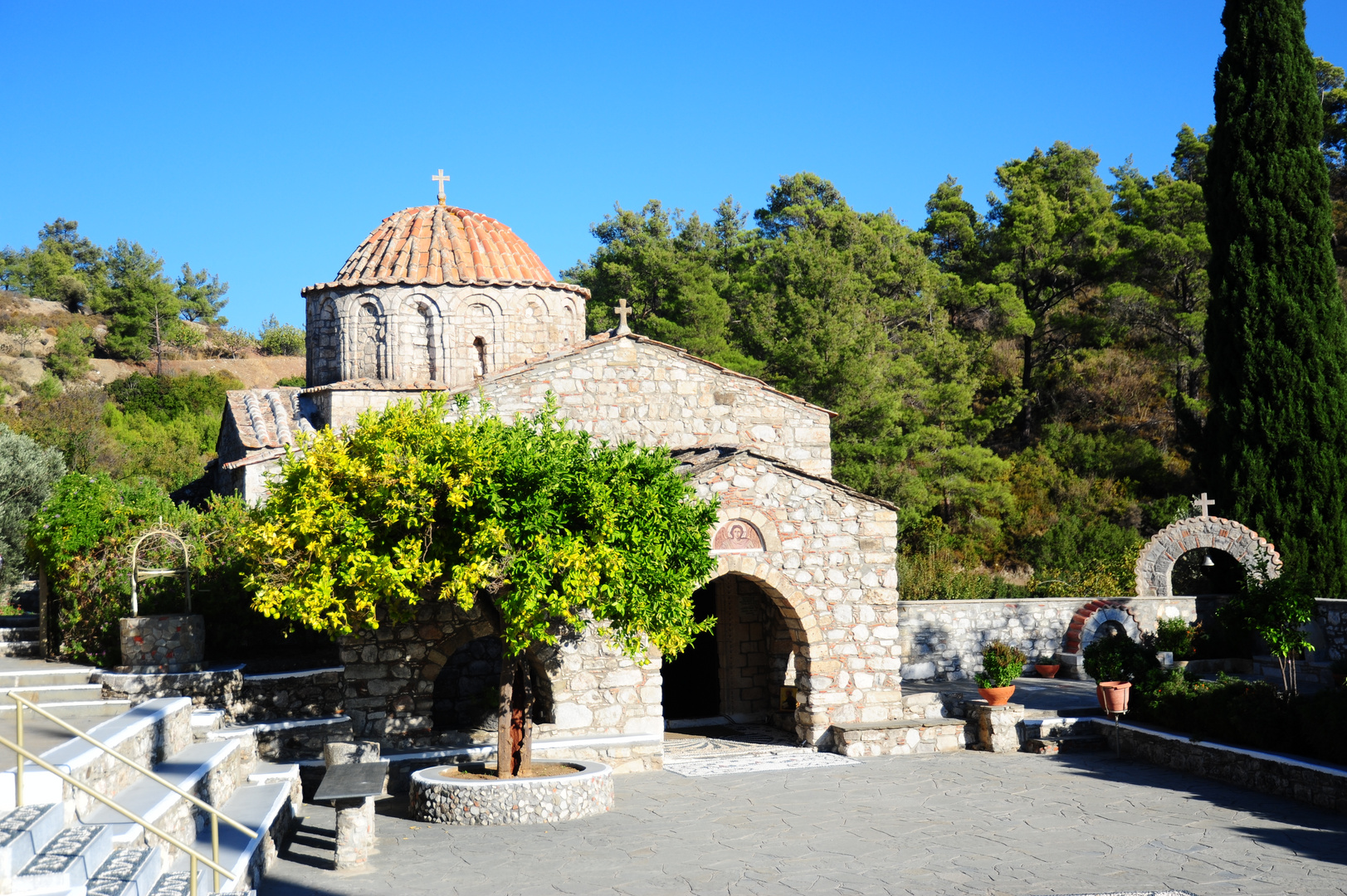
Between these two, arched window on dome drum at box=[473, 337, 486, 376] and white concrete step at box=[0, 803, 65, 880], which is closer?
white concrete step at box=[0, 803, 65, 880]

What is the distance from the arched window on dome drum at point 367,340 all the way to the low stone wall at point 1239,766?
12.1m

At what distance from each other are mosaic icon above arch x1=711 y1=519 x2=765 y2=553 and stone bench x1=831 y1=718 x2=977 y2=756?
7.95 feet

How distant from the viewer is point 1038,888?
720 centimetres

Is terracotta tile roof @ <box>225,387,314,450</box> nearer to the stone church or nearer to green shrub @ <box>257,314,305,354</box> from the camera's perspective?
the stone church

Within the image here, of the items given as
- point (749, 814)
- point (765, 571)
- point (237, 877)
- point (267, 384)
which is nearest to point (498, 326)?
point (765, 571)

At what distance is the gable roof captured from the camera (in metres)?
12.2

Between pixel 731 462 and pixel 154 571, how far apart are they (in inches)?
267

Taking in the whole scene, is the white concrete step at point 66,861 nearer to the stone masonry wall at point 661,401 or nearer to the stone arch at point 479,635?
the stone arch at point 479,635

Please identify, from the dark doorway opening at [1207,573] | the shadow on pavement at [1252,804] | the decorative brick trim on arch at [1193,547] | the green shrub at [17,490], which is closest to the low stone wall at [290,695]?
the shadow on pavement at [1252,804]

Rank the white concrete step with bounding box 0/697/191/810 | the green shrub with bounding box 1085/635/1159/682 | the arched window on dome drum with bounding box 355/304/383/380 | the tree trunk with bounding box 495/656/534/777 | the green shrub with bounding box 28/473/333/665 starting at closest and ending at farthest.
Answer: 1. the white concrete step with bounding box 0/697/191/810
2. the tree trunk with bounding box 495/656/534/777
3. the green shrub with bounding box 28/473/333/665
4. the green shrub with bounding box 1085/635/1159/682
5. the arched window on dome drum with bounding box 355/304/383/380

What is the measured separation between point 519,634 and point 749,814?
2.68m

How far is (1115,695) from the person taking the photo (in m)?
12.5

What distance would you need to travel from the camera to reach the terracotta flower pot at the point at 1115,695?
A: 12.5 m

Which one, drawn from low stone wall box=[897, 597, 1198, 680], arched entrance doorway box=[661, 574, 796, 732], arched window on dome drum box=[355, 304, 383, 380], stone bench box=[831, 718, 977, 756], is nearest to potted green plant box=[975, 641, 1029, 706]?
stone bench box=[831, 718, 977, 756]
